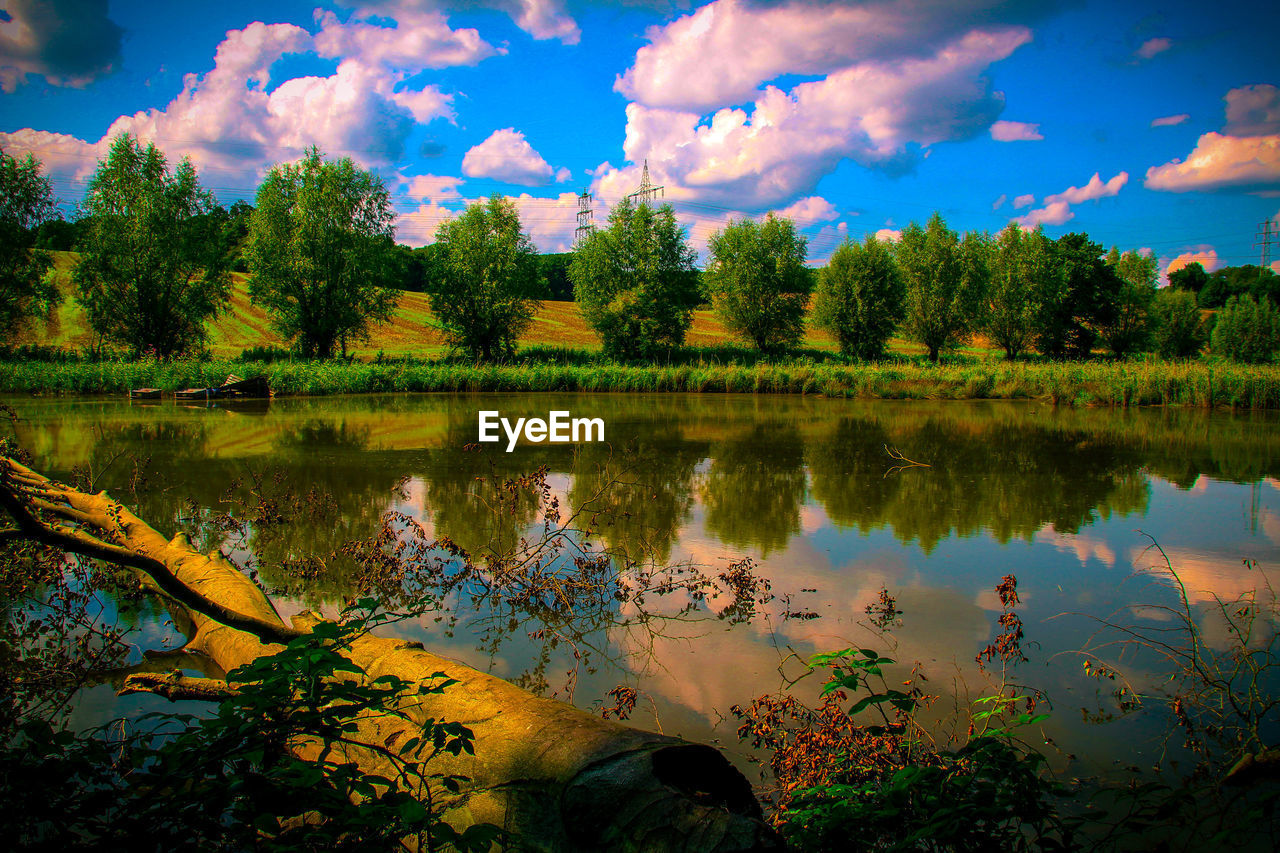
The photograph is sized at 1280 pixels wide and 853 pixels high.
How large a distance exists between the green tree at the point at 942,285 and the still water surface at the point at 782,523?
29.5 m

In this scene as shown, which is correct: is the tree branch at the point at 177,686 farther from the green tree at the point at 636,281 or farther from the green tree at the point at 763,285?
the green tree at the point at 763,285

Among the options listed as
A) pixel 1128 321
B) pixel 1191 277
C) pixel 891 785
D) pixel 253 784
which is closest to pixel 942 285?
pixel 1128 321

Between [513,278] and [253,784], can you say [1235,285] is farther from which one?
[253,784]

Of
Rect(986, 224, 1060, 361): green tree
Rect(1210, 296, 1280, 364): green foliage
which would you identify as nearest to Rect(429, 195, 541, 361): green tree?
Rect(986, 224, 1060, 361): green tree

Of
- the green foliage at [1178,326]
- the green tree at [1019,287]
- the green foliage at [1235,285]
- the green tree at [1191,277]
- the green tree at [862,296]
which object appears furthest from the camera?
the green tree at [1191,277]

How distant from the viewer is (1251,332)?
1864 inches

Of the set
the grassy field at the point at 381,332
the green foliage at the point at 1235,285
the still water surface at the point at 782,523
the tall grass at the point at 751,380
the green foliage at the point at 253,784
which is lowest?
the still water surface at the point at 782,523

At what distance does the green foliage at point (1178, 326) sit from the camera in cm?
5500

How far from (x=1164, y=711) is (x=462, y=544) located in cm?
570

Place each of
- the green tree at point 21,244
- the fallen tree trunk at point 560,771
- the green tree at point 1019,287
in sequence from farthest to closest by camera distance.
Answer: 1. the green tree at point 1019,287
2. the green tree at point 21,244
3. the fallen tree trunk at point 560,771

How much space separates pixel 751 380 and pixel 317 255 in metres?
24.5

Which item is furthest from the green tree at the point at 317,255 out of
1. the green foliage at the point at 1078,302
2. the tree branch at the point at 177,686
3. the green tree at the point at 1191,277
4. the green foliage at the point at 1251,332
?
the green tree at the point at 1191,277

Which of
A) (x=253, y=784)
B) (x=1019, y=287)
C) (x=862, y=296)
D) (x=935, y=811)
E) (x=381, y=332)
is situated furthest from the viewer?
(x=381, y=332)

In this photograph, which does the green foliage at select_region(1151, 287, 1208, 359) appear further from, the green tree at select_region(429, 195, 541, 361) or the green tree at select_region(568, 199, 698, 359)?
the green tree at select_region(429, 195, 541, 361)
